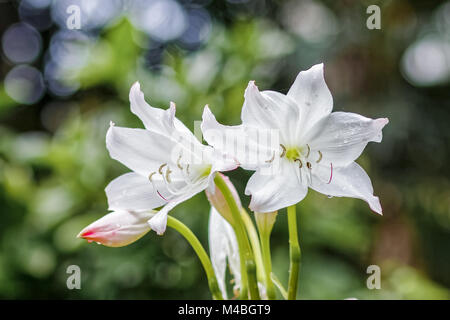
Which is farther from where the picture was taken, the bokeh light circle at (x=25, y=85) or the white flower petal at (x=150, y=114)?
the bokeh light circle at (x=25, y=85)

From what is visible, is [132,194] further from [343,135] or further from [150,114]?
[343,135]

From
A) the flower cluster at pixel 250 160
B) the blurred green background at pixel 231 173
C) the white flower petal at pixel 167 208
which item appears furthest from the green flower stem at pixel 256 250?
the blurred green background at pixel 231 173

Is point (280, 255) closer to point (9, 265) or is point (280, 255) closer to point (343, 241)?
point (343, 241)

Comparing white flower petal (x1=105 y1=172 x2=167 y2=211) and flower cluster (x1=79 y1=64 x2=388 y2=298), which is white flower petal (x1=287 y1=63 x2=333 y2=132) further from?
white flower petal (x1=105 y1=172 x2=167 y2=211)

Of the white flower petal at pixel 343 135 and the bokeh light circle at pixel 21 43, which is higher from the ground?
the bokeh light circle at pixel 21 43

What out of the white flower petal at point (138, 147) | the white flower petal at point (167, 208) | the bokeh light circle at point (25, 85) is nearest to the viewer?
the white flower petal at point (167, 208)

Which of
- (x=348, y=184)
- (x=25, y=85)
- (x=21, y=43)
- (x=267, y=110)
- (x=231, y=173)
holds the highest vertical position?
(x=21, y=43)

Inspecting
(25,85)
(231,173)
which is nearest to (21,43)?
(25,85)

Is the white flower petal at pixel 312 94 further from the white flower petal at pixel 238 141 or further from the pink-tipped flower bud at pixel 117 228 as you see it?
the pink-tipped flower bud at pixel 117 228
